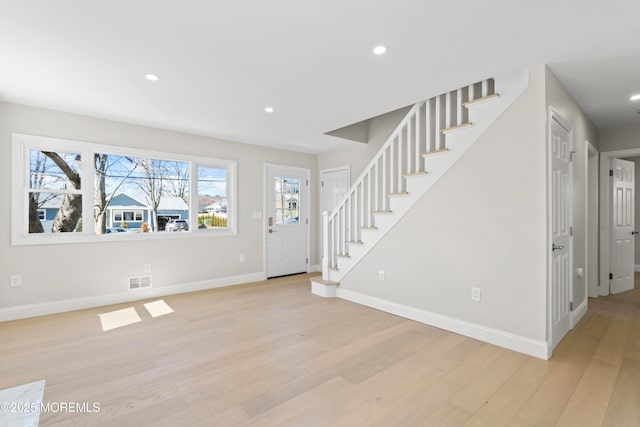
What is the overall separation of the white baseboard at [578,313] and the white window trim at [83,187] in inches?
187

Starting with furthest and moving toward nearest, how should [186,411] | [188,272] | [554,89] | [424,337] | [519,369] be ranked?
[188,272] → [424,337] → [554,89] → [519,369] → [186,411]

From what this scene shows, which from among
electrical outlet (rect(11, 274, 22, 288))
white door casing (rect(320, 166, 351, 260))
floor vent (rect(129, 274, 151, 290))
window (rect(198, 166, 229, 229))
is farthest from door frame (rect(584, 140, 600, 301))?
electrical outlet (rect(11, 274, 22, 288))

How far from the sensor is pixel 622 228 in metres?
4.42

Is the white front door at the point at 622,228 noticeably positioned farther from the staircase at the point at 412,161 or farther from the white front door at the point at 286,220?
the white front door at the point at 286,220

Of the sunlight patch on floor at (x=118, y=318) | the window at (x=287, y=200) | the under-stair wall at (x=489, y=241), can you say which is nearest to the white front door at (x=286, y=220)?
the window at (x=287, y=200)

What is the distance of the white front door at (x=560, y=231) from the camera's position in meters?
2.59

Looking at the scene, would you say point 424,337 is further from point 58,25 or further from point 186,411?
point 58,25

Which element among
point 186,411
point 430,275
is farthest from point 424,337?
point 186,411

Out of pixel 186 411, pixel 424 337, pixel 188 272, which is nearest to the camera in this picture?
pixel 186 411

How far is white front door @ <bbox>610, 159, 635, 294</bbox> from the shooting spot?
14.1 ft

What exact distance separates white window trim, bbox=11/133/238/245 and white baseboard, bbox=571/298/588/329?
4758 millimetres

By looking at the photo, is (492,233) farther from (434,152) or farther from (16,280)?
(16,280)

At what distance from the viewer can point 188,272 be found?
455cm

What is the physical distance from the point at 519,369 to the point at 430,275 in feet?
3.73
